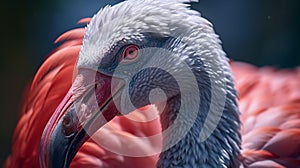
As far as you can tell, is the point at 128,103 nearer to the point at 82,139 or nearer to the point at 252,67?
the point at 82,139

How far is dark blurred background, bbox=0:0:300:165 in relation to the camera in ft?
5.86

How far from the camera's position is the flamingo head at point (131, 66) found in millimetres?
1088

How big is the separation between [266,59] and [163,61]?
0.84 meters

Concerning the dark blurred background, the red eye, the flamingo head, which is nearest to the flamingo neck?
the flamingo head

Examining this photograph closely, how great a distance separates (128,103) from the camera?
1.15m

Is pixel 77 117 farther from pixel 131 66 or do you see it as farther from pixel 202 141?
pixel 202 141

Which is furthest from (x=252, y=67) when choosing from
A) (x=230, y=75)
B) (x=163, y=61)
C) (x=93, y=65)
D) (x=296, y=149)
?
(x=93, y=65)

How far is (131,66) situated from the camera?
1.12 m

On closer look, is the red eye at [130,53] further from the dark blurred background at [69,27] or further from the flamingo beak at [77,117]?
the dark blurred background at [69,27]

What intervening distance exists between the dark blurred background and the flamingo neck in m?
0.48

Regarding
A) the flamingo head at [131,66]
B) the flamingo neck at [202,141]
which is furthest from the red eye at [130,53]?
the flamingo neck at [202,141]

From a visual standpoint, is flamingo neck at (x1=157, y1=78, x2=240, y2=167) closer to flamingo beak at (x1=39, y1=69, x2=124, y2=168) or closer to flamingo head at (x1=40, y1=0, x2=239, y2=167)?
flamingo head at (x1=40, y1=0, x2=239, y2=167)

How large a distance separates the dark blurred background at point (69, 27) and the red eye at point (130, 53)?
532mm

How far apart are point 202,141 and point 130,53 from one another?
0.23 m
